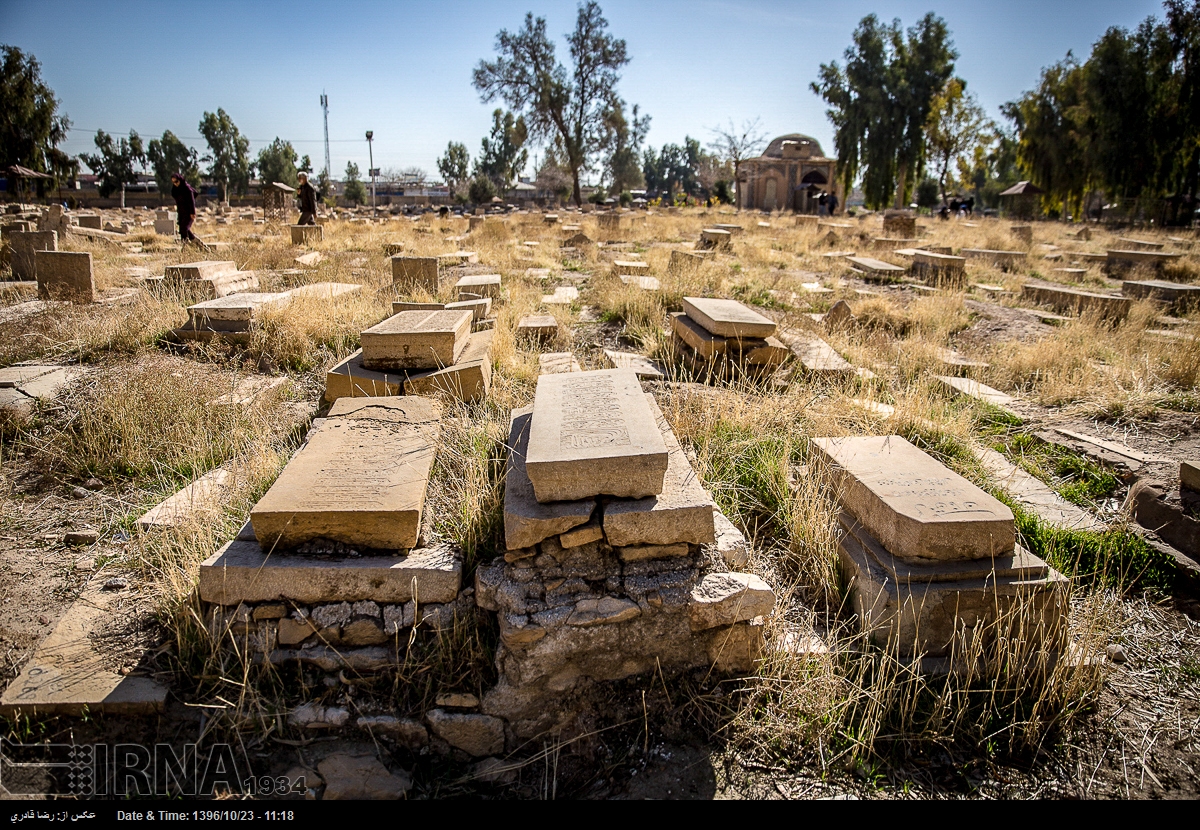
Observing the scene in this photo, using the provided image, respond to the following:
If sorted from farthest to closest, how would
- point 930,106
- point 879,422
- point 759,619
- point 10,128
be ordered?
point 930,106, point 10,128, point 879,422, point 759,619

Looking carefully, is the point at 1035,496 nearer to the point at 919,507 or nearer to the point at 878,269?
the point at 919,507

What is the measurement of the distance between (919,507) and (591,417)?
4.97 feet

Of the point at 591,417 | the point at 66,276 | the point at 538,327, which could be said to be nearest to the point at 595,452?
the point at 591,417

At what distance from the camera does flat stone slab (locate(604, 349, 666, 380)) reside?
5.34m

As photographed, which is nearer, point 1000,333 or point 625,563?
point 625,563

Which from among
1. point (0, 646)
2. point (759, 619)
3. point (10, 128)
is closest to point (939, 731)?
point (759, 619)

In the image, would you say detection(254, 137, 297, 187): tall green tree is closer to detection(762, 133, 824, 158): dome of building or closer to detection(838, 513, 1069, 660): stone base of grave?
detection(762, 133, 824, 158): dome of building

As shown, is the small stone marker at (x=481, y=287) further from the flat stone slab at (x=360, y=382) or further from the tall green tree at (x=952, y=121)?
the tall green tree at (x=952, y=121)

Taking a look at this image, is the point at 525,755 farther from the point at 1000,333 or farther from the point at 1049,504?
the point at 1000,333

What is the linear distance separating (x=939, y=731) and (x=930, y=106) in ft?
136

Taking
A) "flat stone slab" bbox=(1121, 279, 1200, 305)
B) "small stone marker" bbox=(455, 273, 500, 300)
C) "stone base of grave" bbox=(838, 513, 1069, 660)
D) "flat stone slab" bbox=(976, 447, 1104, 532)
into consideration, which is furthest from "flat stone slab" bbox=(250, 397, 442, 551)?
"flat stone slab" bbox=(1121, 279, 1200, 305)

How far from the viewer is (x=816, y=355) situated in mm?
5770

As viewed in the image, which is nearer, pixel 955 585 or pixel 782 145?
pixel 955 585

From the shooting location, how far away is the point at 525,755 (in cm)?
240
